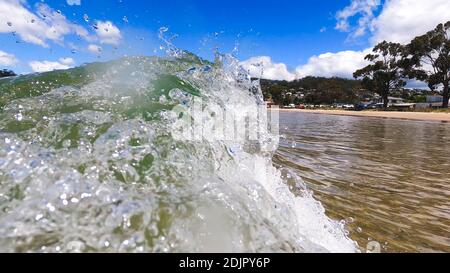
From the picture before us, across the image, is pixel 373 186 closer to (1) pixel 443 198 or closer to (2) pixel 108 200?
(1) pixel 443 198

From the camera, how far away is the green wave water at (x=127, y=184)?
1.93 meters

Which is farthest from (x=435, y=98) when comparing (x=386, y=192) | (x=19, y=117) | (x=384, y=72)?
(x=19, y=117)

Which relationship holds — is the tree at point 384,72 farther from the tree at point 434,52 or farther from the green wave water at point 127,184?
the green wave water at point 127,184

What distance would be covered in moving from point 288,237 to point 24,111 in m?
2.74

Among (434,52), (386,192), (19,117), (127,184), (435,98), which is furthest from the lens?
(435,98)

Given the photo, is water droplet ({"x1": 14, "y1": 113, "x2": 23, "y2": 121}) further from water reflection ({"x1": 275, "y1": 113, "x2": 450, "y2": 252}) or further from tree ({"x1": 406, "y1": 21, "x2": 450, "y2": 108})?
tree ({"x1": 406, "y1": 21, "x2": 450, "y2": 108})


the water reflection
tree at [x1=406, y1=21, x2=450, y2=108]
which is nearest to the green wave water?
the water reflection

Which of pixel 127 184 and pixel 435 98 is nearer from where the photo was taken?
pixel 127 184

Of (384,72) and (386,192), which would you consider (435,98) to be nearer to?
(384,72)

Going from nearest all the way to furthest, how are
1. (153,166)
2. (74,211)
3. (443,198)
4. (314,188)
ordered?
1. (74,211)
2. (153,166)
3. (443,198)
4. (314,188)

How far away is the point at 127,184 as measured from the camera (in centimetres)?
235
